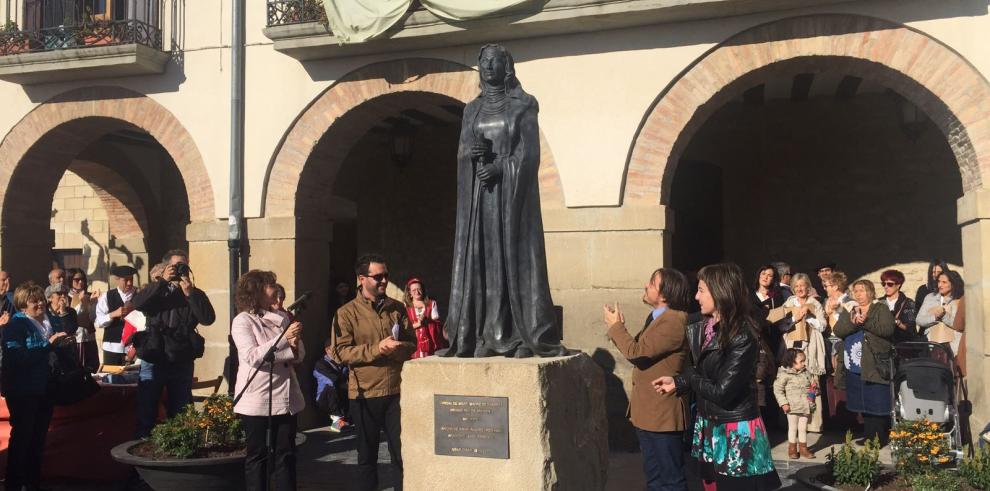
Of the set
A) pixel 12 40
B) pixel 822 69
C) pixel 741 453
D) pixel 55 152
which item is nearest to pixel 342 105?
pixel 55 152

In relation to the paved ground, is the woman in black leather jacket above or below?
above

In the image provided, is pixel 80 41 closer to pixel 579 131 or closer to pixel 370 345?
pixel 579 131

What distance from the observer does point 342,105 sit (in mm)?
9695

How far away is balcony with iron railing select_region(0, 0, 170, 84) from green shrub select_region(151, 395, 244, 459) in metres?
5.26

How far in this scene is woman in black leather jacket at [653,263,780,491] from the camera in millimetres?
4285

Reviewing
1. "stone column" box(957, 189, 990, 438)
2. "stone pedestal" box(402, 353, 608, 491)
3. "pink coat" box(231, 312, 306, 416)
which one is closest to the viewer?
"stone pedestal" box(402, 353, 608, 491)

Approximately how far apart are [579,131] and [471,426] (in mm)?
4724

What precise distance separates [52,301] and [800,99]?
9016 millimetres

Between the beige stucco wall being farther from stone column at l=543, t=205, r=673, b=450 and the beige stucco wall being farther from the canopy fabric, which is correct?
the canopy fabric

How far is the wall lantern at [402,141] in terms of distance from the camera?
12.3 meters

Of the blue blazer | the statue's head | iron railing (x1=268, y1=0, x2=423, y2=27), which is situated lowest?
the blue blazer

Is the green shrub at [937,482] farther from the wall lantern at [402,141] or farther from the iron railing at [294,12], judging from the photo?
the wall lantern at [402,141]

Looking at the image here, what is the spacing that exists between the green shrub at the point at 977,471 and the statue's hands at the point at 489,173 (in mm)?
3390

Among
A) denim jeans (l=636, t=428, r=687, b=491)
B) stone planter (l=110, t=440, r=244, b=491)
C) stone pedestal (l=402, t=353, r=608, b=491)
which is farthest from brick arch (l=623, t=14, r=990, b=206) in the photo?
stone planter (l=110, t=440, r=244, b=491)
